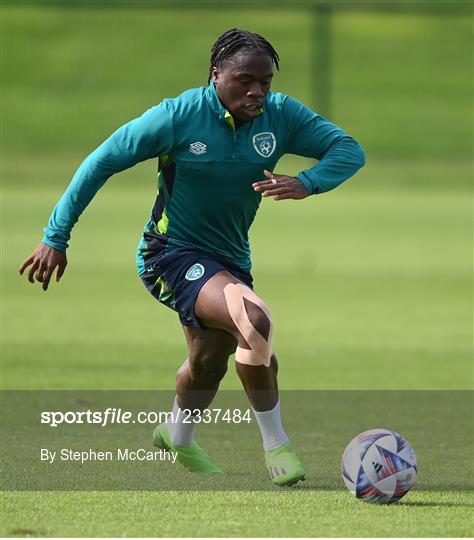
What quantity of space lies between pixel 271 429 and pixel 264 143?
1557mm

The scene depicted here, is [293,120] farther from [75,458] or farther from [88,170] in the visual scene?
[75,458]

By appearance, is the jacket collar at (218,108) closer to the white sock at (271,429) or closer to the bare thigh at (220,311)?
the bare thigh at (220,311)

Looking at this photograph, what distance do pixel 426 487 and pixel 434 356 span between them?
6.16 metres

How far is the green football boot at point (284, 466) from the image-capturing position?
7.51 m

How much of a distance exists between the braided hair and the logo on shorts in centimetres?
110

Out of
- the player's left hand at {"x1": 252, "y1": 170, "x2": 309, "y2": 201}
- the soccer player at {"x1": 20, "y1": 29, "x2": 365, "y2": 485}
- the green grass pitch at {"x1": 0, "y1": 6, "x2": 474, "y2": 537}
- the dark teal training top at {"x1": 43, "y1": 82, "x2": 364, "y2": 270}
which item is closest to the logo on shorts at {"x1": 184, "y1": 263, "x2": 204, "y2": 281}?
the soccer player at {"x1": 20, "y1": 29, "x2": 365, "y2": 485}

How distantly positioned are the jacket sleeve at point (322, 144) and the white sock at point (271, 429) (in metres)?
1.31

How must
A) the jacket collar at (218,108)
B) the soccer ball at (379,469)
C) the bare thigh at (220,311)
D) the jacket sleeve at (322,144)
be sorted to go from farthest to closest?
the jacket sleeve at (322,144) → the jacket collar at (218,108) → the bare thigh at (220,311) → the soccer ball at (379,469)

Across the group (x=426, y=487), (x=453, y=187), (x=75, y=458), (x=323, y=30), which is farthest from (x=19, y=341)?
→ (x=323, y=30)

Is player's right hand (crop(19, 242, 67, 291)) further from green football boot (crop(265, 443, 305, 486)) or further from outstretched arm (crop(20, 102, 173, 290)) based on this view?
green football boot (crop(265, 443, 305, 486))

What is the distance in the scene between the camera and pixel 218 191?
26.1 feet

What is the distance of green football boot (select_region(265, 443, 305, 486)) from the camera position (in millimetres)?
7508

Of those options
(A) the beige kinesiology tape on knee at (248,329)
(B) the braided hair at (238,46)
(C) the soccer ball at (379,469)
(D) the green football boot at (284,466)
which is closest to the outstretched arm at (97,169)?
(B) the braided hair at (238,46)

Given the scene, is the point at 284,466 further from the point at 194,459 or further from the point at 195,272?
the point at 195,272
